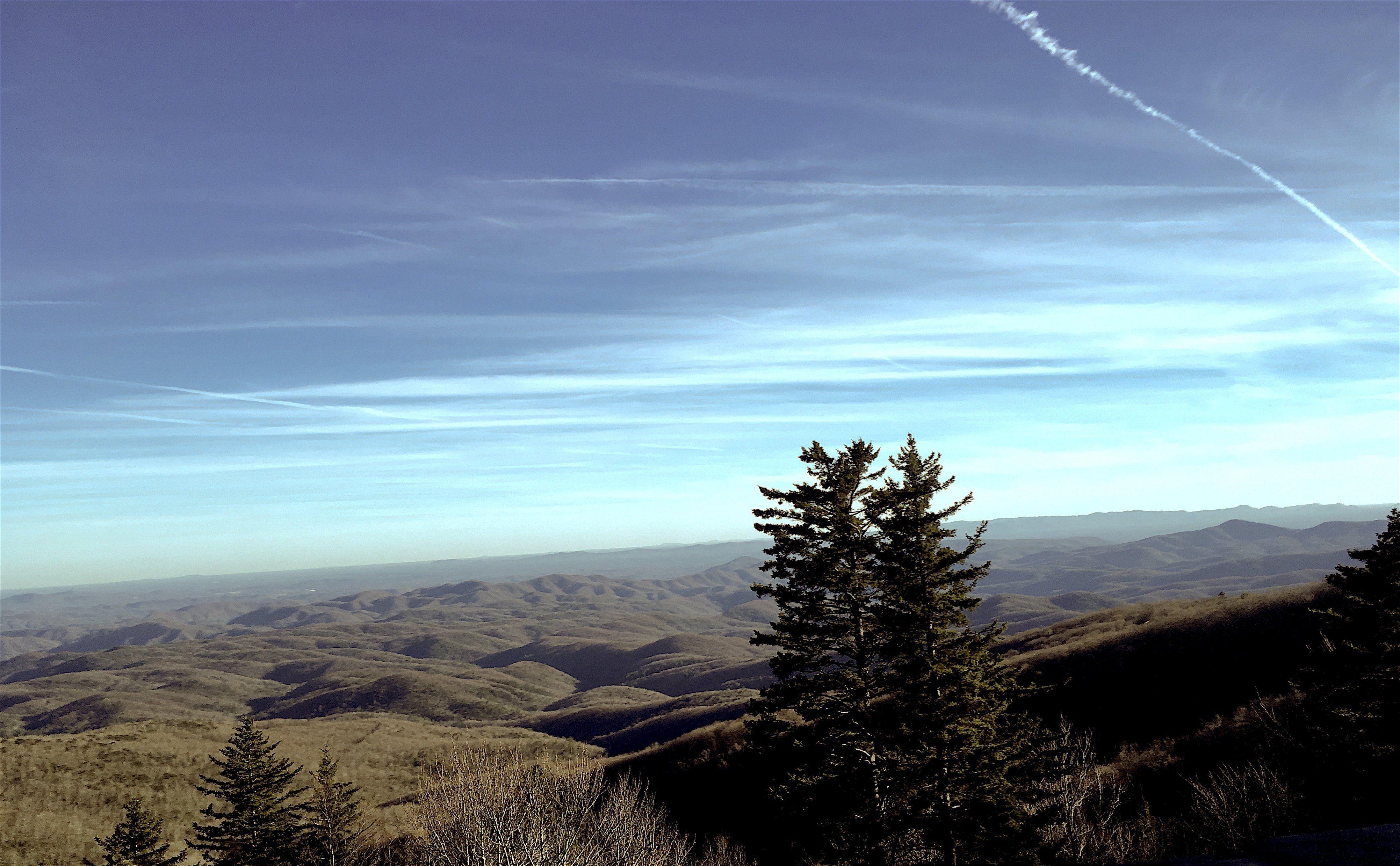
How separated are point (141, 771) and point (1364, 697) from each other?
10420 centimetres

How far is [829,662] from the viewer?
2091cm

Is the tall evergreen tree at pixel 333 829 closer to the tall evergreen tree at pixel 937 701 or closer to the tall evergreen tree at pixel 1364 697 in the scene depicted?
the tall evergreen tree at pixel 937 701

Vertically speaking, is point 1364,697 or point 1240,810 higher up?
point 1364,697

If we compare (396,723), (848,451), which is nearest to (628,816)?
(848,451)

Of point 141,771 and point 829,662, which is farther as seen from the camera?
point 141,771

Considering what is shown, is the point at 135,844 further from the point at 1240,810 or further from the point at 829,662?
the point at 1240,810

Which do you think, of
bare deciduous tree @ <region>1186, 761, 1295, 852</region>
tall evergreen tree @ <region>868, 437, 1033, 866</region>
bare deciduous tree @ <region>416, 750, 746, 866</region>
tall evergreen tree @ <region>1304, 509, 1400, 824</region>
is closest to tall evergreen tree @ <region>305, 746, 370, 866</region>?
bare deciduous tree @ <region>416, 750, 746, 866</region>

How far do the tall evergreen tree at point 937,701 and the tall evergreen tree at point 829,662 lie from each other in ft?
2.08

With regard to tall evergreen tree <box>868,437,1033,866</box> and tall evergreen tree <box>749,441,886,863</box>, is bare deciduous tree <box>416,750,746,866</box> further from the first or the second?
tall evergreen tree <box>868,437,1033,866</box>

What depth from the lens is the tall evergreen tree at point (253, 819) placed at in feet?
139

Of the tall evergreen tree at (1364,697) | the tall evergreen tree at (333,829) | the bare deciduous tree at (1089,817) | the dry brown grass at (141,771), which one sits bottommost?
the dry brown grass at (141,771)

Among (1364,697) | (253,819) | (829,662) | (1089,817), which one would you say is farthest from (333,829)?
(1364,697)

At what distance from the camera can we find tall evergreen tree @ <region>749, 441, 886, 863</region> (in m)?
19.8

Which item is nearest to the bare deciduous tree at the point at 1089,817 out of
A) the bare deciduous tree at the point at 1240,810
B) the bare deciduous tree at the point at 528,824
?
the bare deciduous tree at the point at 1240,810
